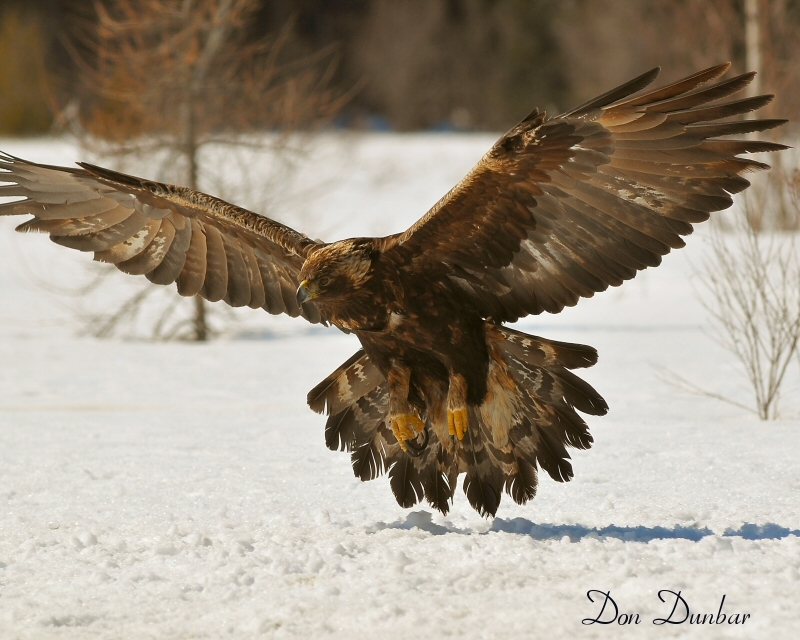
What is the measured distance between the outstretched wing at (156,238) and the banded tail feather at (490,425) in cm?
56

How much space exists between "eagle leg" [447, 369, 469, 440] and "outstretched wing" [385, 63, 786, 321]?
43 cm

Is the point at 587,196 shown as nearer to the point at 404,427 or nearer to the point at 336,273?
the point at 336,273

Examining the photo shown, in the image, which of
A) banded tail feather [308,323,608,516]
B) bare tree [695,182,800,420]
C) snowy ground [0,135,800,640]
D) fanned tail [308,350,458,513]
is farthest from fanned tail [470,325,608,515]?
bare tree [695,182,800,420]

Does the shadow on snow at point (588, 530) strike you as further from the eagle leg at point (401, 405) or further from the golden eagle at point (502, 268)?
the eagle leg at point (401, 405)

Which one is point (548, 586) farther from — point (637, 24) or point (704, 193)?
point (637, 24)

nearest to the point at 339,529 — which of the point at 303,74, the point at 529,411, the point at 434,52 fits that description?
the point at 529,411

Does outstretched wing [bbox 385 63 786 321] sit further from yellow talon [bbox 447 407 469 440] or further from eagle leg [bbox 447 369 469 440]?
yellow talon [bbox 447 407 469 440]

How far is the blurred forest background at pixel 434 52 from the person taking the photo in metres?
36.9

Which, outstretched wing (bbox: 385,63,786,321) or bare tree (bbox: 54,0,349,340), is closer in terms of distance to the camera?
outstretched wing (bbox: 385,63,786,321)

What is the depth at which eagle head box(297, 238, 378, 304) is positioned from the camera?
14.6 ft

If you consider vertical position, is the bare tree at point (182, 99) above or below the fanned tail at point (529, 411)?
above

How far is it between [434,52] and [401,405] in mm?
43603

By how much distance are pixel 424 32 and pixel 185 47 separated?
3531 cm

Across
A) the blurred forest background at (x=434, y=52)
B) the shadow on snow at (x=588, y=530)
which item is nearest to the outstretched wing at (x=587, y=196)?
the shadow on snow at (x=588, y=530)
